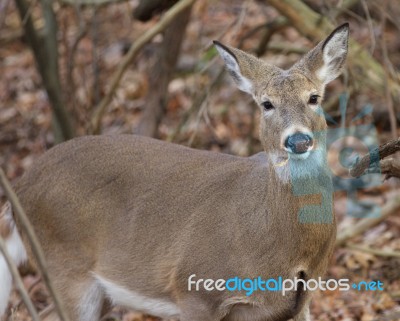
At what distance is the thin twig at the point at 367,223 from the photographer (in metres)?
7.52

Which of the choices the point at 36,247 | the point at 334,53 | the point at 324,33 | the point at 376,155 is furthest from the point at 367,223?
the point at 36,247

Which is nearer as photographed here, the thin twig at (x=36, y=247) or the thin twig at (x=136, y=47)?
the thin twig at (x=36, y=247)

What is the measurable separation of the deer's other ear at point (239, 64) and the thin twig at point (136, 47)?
2.07 meters

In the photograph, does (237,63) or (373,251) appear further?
(373,251)

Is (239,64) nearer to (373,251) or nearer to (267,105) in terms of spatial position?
(267,105)

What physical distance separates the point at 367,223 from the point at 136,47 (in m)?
2.40

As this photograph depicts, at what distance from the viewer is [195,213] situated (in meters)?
5.62

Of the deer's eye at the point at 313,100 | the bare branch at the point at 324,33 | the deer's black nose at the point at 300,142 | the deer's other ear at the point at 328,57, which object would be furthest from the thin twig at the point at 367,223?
the deer's black nose at the point at 300,142

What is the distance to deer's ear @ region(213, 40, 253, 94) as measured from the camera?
212 inches

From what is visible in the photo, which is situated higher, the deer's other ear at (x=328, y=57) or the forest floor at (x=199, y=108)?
the deer's other ear at (x=328, y=57)

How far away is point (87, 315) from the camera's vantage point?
603 cm

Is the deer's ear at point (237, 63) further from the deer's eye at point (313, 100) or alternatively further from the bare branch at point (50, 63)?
the bare branch at point (50, 63)

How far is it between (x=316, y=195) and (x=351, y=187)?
108 inches

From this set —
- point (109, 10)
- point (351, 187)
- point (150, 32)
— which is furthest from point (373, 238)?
point (109, 10)
